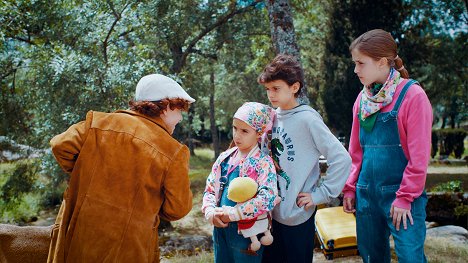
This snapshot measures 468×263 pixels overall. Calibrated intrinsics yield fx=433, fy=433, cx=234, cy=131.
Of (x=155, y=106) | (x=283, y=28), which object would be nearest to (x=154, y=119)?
(x=155, y=106)

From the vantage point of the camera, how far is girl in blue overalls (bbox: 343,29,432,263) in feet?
7.50

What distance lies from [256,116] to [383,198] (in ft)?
2.79

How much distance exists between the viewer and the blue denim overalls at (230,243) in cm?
244

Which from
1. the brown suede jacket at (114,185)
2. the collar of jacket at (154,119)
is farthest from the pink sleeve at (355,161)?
the collar of jacket at (154,119)

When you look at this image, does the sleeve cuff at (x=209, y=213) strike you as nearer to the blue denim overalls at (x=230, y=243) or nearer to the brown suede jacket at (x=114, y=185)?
the blue denim overalls at (x=230, y=243)

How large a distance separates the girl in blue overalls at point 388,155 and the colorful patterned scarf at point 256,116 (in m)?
0.57

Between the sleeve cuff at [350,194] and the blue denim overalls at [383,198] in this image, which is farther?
the sleeve cuff at [350,194]

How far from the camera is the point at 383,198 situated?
242 centimetres

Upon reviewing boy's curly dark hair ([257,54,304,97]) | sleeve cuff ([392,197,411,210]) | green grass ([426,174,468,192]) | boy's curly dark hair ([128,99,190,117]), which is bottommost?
green grass ([426,174,468,192])

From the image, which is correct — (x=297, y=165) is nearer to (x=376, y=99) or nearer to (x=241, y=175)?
(x=241, y=175)

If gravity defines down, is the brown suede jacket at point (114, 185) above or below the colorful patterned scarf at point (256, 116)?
below

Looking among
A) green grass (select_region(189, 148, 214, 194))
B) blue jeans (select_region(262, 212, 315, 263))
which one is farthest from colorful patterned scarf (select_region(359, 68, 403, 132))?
green grass (select_region(189, 148, 214, 194))

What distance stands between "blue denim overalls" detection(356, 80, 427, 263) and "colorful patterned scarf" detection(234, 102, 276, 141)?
592mm

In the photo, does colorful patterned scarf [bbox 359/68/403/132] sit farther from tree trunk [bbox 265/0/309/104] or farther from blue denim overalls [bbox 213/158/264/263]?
tree trunk [bbox 265/0/309/104]
